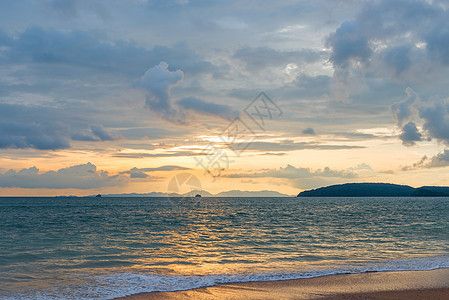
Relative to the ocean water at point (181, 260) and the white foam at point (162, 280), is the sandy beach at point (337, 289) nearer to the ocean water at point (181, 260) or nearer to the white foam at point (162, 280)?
the white foam at point (162, 280)

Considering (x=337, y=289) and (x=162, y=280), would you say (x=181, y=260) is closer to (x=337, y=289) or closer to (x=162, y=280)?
(x=162, y=280)

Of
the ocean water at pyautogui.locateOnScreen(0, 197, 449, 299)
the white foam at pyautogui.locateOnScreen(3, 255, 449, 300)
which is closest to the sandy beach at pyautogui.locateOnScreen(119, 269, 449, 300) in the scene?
the white foam at pyautogui.locateOnScreen(3, 255, 449, 300)

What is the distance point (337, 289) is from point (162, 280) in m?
7.97

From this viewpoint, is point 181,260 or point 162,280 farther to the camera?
point 181,260

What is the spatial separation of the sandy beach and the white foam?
32.2 inches

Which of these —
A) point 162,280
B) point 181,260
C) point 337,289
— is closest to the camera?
point 337,289

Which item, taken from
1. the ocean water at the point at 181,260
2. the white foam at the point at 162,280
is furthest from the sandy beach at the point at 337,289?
the ocean water at the point at 181,260

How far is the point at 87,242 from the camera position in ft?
104

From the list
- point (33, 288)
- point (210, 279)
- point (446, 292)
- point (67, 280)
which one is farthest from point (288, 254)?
point (33, 288)

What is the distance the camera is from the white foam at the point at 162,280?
15070 millimetres

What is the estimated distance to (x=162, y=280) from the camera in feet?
57.0

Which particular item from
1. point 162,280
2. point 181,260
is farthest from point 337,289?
point 181,260

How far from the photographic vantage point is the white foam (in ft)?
49.4

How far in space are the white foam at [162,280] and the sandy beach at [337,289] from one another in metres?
0.82
